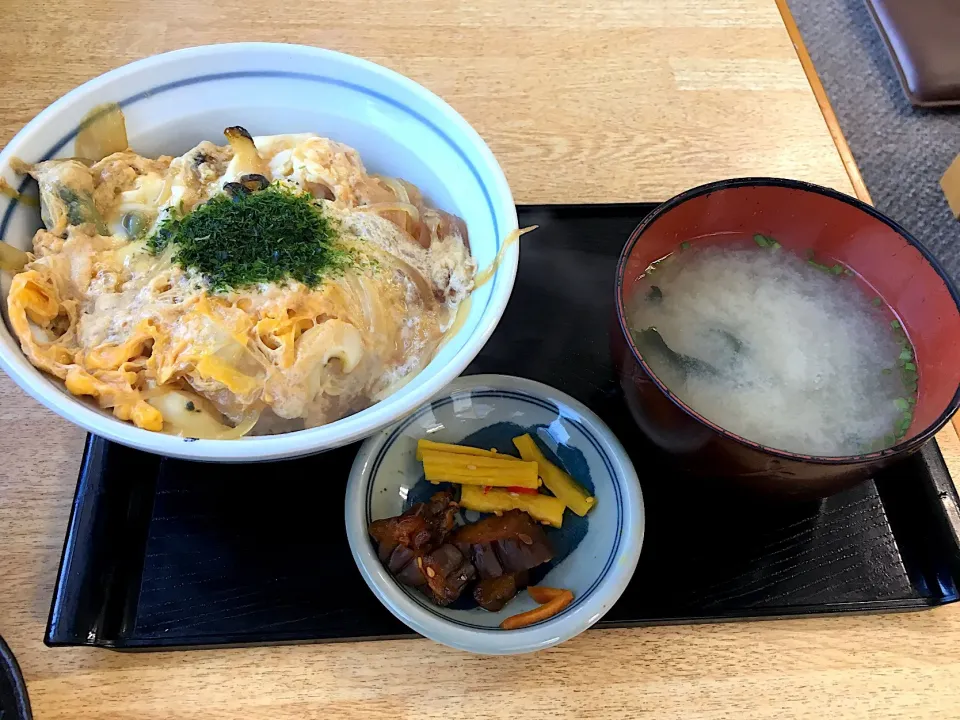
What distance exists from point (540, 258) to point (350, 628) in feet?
2.38

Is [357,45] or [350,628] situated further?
[357,45]

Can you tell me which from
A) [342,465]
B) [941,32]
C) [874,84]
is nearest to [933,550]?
[342,465]

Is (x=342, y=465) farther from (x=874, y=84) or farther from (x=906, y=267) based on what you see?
(x=874, y=84)

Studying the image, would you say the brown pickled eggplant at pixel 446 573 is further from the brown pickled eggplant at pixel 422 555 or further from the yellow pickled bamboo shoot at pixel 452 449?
the yellow pickled bamboo shoot at pixel 452 449

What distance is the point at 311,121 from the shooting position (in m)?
1.29

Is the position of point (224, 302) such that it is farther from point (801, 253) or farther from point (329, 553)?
point (801, 253)

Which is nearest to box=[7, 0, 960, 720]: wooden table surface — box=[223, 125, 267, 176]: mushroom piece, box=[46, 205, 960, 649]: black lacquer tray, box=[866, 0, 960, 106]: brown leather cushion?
box=[46, 205, 960, 649]: black lacquer tray

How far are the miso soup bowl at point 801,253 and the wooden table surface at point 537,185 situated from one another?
0.79 feet

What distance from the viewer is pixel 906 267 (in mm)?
1141

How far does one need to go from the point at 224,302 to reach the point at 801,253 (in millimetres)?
912

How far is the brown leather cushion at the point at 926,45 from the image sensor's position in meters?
2.83

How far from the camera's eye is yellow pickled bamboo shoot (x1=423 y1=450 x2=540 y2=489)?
1.11 meters

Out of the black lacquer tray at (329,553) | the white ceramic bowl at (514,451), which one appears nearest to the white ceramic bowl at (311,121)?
the white ceramic bowl at (514,451)

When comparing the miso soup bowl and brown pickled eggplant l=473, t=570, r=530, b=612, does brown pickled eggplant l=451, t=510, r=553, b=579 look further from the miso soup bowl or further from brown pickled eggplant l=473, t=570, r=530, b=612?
the miso soup bowl
